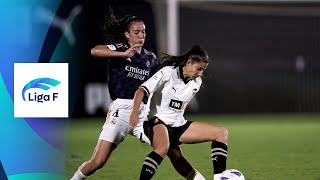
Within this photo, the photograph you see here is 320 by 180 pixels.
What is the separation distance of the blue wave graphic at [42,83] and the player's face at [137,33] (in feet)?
2.88

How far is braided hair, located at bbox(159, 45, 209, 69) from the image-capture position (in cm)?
627

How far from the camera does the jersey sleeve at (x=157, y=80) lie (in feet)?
20.2

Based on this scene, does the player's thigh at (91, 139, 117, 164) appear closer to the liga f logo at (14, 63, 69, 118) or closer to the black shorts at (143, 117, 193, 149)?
the black shorts at (143, 117, 193, 149)

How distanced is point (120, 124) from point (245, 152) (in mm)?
4165

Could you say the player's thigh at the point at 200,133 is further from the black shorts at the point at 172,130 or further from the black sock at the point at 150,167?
the black sock at the point at 150,167

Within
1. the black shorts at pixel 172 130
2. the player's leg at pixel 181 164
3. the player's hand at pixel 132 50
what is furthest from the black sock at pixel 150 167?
the player's hand at pixel 132 50

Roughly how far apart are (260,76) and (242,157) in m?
9.65

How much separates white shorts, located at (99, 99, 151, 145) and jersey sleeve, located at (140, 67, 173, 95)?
0.36 m

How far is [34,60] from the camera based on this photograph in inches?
307

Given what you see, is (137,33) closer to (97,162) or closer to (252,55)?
(97,162)

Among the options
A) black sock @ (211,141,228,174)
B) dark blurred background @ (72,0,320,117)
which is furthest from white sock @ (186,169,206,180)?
dark blurred background @ (72,0,320,117)

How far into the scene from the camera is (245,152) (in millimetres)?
10258

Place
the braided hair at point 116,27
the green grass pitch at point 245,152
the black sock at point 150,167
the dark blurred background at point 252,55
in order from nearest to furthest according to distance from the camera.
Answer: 1. the black sock at point 150,167
2. the braided hair at point 116,27
3. the green grass pitch at point 245,152
4. the dark blurred background at point 252,55

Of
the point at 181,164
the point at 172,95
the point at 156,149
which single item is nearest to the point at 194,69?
the point at 172,95
